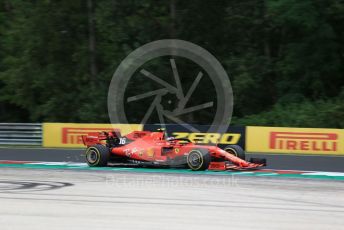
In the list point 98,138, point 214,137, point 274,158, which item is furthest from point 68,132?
point 274,158

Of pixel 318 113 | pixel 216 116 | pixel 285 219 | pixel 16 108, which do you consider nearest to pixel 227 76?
pixel 216 116

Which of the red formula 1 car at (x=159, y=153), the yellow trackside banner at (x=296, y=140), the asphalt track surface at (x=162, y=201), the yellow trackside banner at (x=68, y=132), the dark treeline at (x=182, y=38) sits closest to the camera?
the asphalt track surface at (x=162, y=201)

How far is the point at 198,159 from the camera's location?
14.6m

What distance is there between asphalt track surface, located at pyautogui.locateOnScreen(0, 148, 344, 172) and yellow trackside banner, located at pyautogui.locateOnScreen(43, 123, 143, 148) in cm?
166

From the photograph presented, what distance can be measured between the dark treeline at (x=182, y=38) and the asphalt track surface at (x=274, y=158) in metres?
9.34

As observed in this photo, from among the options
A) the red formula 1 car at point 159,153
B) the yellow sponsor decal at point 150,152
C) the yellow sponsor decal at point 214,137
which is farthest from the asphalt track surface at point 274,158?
the yellow sponsor decal at point 150,152

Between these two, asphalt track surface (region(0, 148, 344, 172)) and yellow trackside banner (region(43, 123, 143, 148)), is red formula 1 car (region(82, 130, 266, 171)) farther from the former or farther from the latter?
yellow trackside banner (region(43, 123, 143, 148))

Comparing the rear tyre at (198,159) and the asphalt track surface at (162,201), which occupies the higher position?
the rear tyre at (198,159)

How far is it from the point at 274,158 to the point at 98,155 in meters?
5.91

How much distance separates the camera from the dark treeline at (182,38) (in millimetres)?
30094

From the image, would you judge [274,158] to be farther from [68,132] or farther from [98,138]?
[68,132]

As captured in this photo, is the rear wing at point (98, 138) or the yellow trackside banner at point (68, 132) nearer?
the rear wing at point (98, 138)

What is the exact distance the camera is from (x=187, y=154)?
14836 millimetres

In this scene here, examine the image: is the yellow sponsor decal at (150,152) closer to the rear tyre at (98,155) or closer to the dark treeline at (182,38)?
the rear tyre at (98,155)
